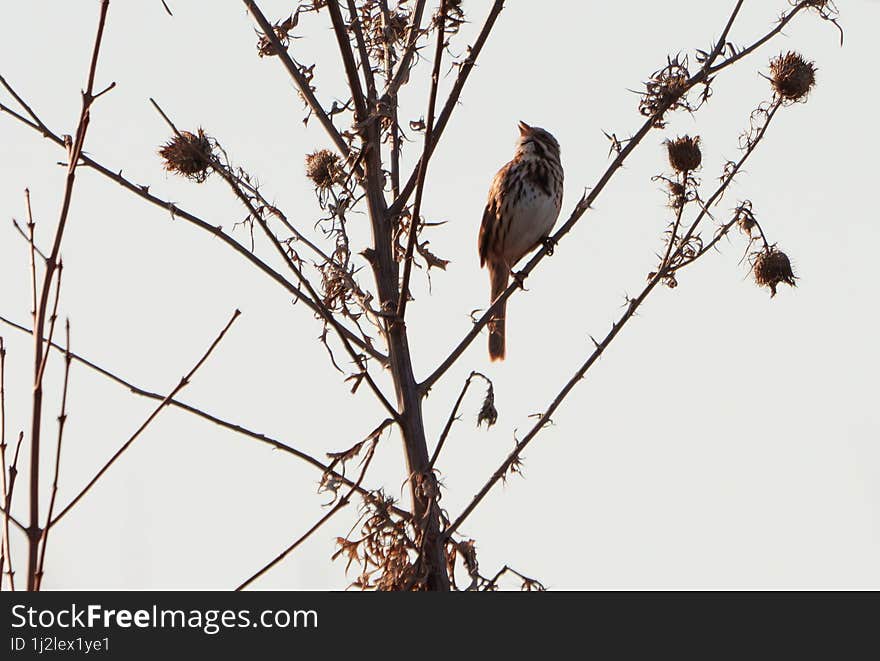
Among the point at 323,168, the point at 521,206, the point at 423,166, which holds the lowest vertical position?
the point at 423,166

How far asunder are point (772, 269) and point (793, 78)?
64cm

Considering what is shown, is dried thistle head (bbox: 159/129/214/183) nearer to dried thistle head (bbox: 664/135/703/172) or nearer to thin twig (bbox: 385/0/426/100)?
thin twig (bbox: 385/0/426/100)

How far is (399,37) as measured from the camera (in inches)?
141

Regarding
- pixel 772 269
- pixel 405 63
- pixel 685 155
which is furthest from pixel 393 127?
pixel 772 269

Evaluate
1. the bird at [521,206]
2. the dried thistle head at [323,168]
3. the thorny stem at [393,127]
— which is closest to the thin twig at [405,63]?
the thorny stem at [393,127]

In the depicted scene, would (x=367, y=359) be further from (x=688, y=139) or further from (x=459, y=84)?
(x=688, y=139)

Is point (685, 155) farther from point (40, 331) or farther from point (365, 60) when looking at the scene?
point (40, 331)

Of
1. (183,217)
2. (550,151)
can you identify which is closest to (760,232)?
(183,217)

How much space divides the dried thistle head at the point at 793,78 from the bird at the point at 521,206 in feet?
8.51

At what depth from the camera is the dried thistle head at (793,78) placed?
414cm

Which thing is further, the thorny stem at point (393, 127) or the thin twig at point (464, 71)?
the thorny stem at point (393, 127)

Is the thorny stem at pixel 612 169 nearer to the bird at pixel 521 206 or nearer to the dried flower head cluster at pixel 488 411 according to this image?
the dried flower head cluster at pixel 488 411

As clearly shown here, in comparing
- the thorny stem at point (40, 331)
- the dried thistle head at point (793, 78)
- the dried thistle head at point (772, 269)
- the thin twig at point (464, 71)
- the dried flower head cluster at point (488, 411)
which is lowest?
the thorny stem at point (40, 331)

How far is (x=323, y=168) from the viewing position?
3.71 meters
